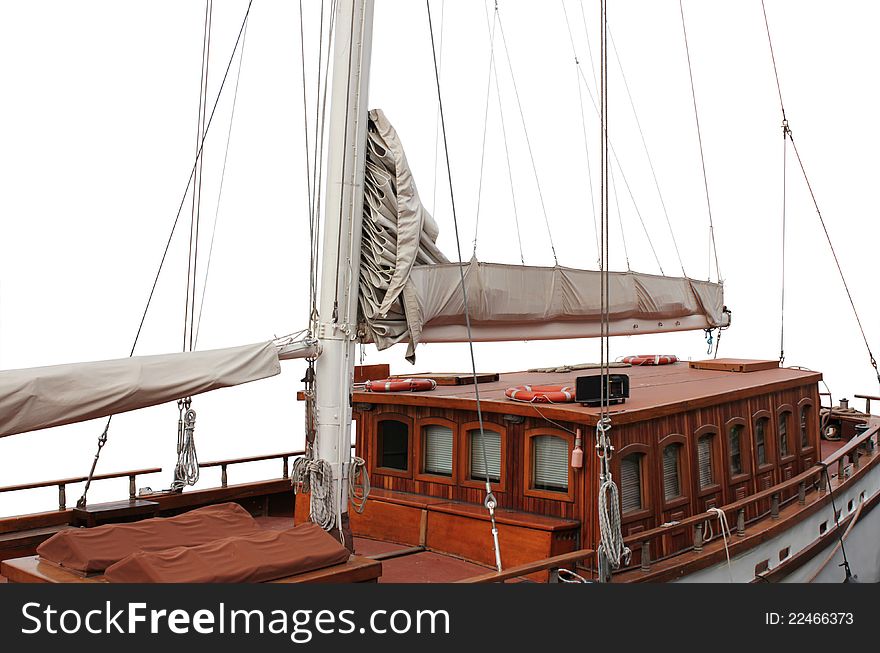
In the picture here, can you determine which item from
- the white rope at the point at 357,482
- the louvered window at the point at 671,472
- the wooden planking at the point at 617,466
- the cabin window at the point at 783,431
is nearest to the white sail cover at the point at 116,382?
the white rope at the point at 357,482

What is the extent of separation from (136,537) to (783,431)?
769cm

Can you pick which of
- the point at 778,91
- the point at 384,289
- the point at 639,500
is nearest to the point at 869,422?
the point at 778,91

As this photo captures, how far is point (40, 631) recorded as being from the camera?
5.73 meters

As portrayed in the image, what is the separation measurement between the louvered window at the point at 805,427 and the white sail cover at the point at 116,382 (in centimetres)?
732

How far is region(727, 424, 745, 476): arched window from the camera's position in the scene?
10.4m

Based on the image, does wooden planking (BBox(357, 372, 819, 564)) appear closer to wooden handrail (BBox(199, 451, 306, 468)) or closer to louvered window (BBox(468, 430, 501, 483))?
louvered window (BBox(468, 430, 501, 483))

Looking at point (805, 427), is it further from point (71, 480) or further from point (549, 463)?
point (71, 480)

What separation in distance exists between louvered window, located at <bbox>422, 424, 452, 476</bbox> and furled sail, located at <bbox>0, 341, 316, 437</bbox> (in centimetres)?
250

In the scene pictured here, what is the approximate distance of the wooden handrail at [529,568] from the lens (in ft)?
22.3

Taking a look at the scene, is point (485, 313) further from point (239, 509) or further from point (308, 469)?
point (239, 509)

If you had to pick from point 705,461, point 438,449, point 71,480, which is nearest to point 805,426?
point 705,461

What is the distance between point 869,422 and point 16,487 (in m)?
12.4

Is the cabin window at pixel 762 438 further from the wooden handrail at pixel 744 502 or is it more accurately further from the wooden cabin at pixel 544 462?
the wooden handrail at pixel 744 502

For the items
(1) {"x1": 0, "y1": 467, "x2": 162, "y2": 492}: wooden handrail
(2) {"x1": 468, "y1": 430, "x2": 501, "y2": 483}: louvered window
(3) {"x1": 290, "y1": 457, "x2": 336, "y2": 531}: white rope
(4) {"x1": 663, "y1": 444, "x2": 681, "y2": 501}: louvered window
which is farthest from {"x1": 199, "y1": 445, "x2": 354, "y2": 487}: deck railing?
(4) {"x1": 663, "y1": 444, "x2": 681, "y2": 501}: louvered window
